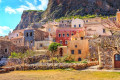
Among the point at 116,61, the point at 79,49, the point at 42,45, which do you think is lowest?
the point at 116,61

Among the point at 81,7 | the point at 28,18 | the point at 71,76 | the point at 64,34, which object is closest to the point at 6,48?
the point at 64,34

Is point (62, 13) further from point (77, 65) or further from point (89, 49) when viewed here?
point (77, 65)

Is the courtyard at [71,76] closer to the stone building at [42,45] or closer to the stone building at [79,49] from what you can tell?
the stone building at [79,49]

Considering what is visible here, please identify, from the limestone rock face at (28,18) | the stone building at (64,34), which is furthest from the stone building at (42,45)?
the limestone rock face at (28,18)

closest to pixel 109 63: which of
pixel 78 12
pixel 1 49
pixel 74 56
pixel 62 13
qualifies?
pixel 74 56

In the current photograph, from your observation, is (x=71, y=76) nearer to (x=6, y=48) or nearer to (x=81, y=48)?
(x=81, y=48)

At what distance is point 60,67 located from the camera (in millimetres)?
18891

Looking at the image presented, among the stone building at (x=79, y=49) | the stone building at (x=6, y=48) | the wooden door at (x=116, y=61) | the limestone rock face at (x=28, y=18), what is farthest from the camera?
the limestone rock face at (x=28, y=18)

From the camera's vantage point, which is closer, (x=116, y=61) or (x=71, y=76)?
(x=71, y=76)

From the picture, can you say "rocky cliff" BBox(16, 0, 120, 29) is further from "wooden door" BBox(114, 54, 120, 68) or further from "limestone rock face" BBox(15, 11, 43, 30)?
"wooden door" BBox(114, 54, 120, 68)

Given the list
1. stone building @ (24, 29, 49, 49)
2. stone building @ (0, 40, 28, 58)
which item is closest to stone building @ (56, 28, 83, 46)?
stone building @ (24, 29, 49, 49)

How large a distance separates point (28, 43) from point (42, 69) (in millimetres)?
22353

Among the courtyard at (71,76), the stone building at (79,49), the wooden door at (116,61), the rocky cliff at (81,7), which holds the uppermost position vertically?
the rocky cliff at (81,7)

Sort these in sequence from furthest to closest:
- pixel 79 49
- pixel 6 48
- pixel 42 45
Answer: pixel 42 45 → pixel 6 48 → pixel 79 49
